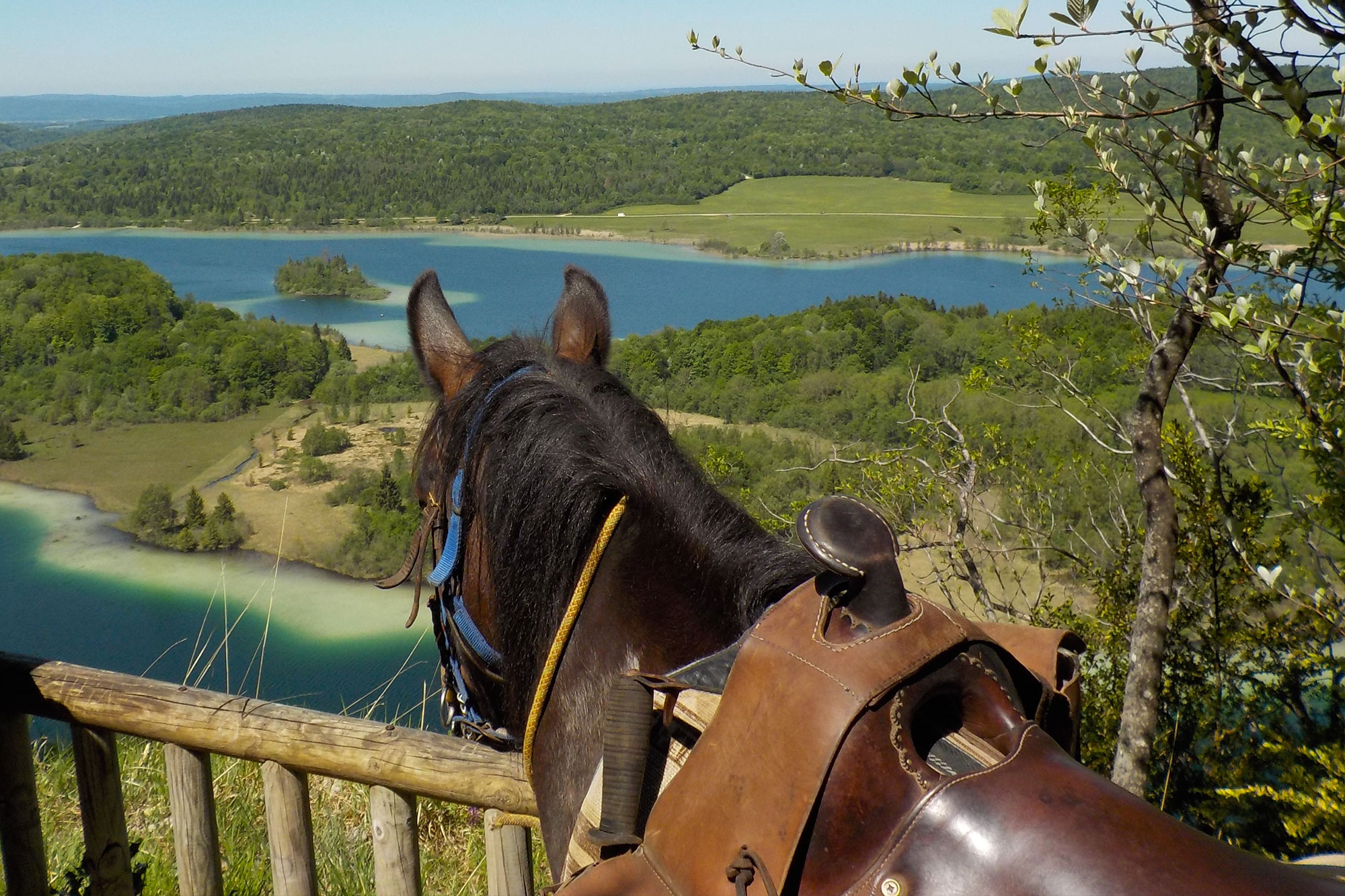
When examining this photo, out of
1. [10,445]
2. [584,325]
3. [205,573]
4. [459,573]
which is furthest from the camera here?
[10,445]

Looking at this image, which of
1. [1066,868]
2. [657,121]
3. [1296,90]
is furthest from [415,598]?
[657,121]

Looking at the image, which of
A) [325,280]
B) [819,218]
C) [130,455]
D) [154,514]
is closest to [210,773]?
[154,514]

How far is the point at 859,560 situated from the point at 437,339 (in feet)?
3.59

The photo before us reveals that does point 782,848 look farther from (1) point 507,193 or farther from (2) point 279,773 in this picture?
(1) point 507,193

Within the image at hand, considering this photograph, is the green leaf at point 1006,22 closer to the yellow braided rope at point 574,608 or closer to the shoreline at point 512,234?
the yellow braided rope at point 574,608

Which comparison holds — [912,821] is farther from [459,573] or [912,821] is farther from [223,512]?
[223,512]

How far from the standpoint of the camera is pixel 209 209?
3759 centimetres

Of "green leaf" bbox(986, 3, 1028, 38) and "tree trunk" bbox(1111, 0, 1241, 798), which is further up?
"green leaf" bbox(986, 3, 1028, 38)

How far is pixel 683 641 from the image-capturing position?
4.16ft

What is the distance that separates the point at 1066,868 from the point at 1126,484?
4.17m

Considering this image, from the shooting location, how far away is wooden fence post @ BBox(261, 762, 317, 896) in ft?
6.84

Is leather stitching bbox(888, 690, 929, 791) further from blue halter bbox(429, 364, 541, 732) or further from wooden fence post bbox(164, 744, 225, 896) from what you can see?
wooden fence post bbox(164, 744, 225, 896)

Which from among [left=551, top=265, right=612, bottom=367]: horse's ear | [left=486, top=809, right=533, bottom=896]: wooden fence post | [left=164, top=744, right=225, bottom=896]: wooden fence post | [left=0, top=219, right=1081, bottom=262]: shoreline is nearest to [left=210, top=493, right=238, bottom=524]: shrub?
[left=164, top=744, right=225, bottom=896]: wooden fence post

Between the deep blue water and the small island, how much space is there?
0.40 m
